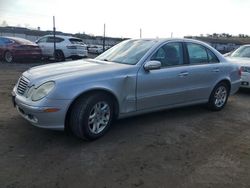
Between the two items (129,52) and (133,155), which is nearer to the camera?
(133,155)

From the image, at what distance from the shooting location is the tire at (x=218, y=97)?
6.50m

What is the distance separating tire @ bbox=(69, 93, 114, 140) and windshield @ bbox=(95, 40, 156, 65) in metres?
0.95

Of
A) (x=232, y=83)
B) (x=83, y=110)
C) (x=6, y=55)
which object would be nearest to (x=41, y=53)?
(x=6, y=55)

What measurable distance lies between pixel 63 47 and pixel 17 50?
7.58ft

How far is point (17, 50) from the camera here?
1484 cm

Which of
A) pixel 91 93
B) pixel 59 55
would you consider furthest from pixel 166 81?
pixel 59 55

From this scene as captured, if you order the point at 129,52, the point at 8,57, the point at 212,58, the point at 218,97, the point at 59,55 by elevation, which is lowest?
the point at 218,97

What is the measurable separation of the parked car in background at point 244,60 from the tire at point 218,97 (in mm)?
2285

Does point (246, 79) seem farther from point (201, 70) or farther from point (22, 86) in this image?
point (22, 86)

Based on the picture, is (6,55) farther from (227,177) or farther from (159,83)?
(227,177)

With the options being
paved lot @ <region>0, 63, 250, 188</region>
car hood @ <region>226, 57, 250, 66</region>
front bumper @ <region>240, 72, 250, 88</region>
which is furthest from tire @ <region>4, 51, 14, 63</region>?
front bumper @ <region>240, 72, 250, 88</region>

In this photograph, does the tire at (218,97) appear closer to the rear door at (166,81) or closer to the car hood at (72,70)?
the rear door at (166,81)

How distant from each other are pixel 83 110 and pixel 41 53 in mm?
12151

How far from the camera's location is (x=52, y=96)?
4117 millimetres
